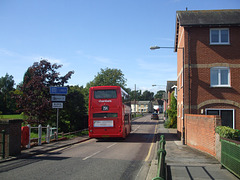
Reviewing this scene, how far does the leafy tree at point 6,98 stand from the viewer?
70.5 meters

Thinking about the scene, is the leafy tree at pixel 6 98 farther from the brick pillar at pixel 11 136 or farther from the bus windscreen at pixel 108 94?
the brick pillar at pixel 11 136

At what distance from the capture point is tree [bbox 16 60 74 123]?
76.0 ft

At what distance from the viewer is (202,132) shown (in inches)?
532

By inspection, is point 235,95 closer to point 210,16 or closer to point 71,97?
point 210,16

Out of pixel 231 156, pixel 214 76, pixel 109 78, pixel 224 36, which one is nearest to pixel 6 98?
pixel 109 78

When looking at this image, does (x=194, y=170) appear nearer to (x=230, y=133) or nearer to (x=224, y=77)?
(x=230, y=133)

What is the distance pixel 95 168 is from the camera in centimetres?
898

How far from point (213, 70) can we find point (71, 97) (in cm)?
1396

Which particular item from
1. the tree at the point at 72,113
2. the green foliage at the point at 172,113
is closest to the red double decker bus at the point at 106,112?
the tree at the point at 72,113

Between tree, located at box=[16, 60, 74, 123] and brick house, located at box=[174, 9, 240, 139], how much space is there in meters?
12.5

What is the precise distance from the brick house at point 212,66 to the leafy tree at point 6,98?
44920 millimetres

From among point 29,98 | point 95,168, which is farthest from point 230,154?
point 29,98

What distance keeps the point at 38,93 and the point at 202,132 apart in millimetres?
15961

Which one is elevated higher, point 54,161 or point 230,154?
point 230,154
